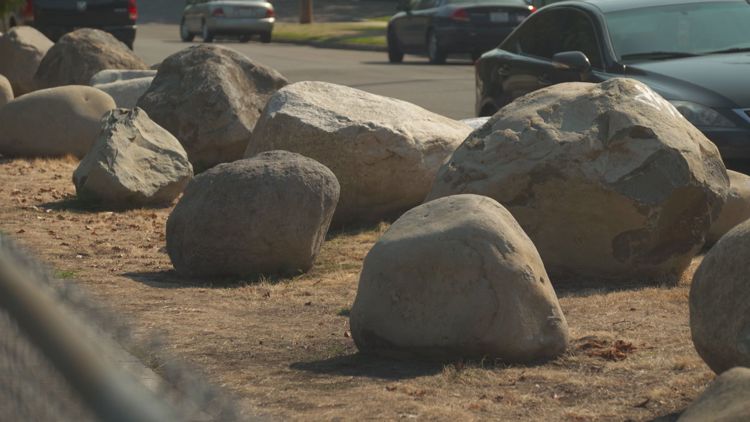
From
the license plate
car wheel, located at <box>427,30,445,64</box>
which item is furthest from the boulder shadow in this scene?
car wheel, located at <box>427,30,445,64</box>

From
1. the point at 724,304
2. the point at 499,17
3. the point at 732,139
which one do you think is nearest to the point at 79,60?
the point at 732,139

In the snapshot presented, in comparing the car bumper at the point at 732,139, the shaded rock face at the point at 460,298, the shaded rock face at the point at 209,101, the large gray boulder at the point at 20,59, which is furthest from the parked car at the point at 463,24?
the shaded rock face at the point at 460,298

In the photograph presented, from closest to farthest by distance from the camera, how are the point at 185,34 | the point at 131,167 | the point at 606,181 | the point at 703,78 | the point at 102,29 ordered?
the point at 606,181
the point at 703,78
the point at 131,167
the point at 102,29
the point at 185,34

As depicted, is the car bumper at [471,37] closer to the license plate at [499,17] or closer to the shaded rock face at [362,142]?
the license plate at [499,17]

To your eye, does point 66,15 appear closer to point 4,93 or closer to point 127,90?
point 4,93

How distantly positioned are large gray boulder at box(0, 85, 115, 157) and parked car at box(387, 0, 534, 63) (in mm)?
13108

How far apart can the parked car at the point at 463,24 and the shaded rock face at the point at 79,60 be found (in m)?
9.77

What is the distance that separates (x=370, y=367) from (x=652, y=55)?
528 cm

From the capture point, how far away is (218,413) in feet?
6.08

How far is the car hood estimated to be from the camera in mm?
9062

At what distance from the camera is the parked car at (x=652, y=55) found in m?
9.02

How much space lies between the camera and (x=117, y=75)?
591 inches

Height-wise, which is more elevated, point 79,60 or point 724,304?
point 724,304

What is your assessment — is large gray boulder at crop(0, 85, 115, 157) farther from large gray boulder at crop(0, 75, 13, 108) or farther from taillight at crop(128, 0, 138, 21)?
taillight at crop(128, 0, 138, 21)
